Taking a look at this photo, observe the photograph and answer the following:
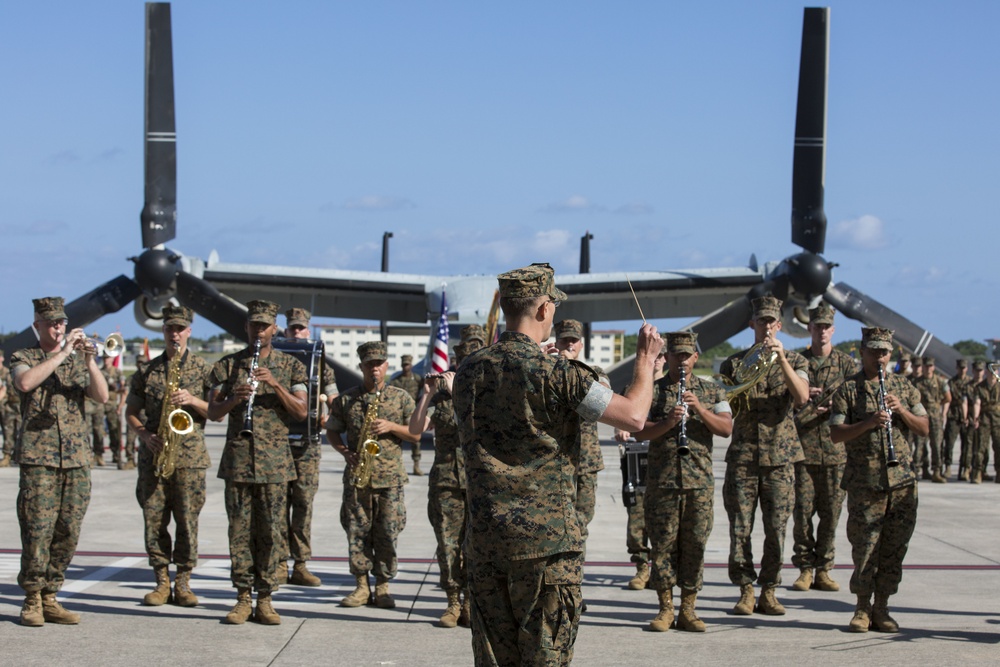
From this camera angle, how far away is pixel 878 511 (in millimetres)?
7145

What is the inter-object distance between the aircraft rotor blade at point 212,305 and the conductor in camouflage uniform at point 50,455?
16.4 meters

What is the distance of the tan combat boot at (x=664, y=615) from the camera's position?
282 inches

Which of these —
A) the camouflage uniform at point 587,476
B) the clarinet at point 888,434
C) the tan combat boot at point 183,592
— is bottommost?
the tan combat boot at point 183,592

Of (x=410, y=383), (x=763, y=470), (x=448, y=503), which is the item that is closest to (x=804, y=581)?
(x=763, y=470)

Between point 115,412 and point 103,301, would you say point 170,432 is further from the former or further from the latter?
point 103,301

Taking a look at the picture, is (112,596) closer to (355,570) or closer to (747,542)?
(355,570)

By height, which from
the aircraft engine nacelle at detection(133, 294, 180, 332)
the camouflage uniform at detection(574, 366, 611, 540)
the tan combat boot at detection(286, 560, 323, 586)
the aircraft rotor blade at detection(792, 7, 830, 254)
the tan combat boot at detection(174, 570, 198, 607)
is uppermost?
the aircraft rotor blade at detection(792, 7, 830, 254)

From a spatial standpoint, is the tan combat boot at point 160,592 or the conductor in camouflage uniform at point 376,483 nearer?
the tan combat boot at point 160,592

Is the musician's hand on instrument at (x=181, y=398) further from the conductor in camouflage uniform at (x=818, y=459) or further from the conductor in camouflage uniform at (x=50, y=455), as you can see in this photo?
the conductor in camouflage uniform at (x=818, y=459)

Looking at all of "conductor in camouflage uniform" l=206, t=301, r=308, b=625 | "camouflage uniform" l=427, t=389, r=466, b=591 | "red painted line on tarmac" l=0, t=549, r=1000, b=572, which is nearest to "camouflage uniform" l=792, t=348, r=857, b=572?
"red painted line on tarmac" l=0, t=549, r=1000, b=572

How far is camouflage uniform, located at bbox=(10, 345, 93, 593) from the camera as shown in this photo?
710cm

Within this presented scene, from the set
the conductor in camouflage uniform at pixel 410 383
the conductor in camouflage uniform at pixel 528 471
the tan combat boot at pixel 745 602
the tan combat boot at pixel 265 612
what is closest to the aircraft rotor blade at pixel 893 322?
the conductor in camouflage uniform at pixel 410 383

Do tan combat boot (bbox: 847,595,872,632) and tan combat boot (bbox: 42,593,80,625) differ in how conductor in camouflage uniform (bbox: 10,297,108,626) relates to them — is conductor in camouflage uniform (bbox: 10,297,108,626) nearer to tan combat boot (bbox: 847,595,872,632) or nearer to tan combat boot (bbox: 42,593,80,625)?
tan combat boot (bbox: 42,593,80,625)

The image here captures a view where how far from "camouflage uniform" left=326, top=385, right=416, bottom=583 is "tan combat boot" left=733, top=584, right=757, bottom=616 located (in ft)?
7.70
